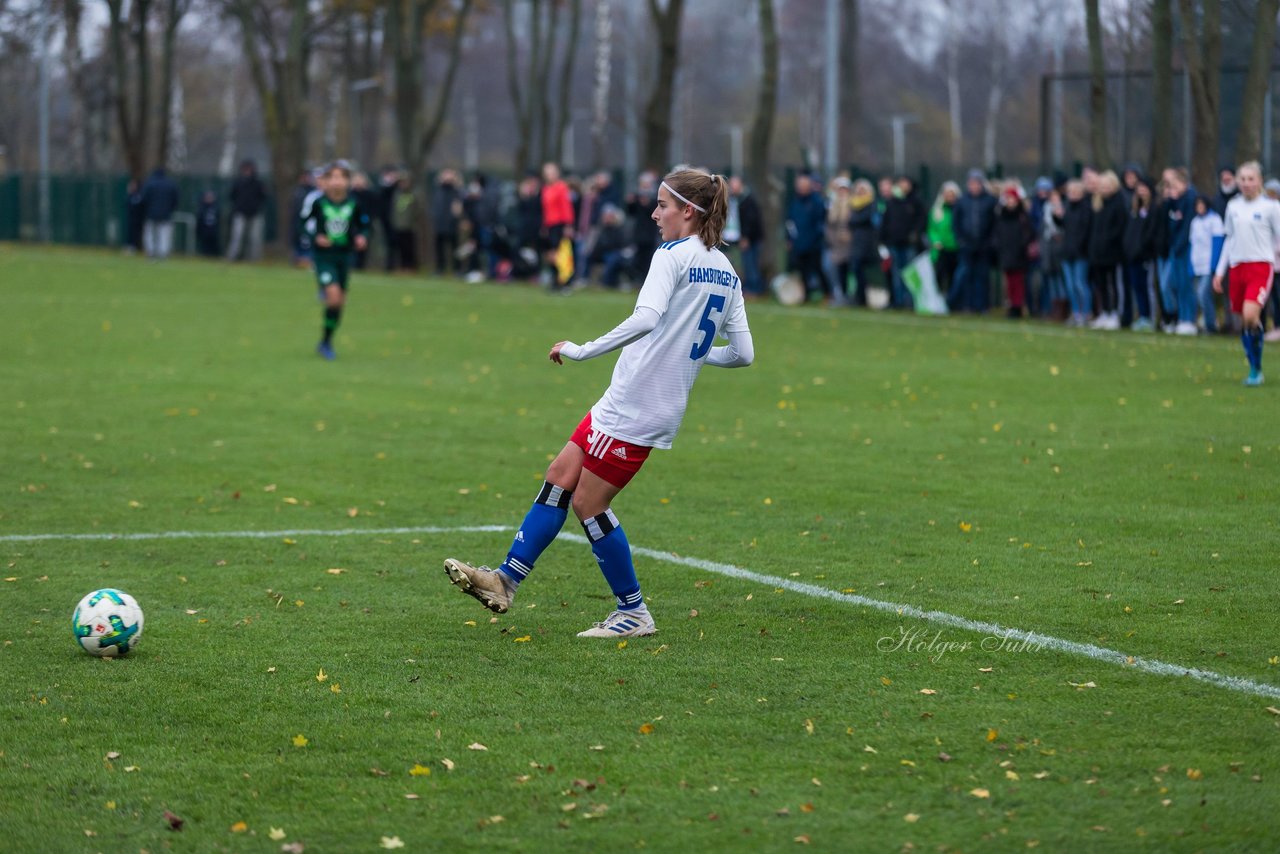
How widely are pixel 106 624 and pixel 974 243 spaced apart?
64.0ft

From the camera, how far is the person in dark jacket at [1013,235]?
23.8 m

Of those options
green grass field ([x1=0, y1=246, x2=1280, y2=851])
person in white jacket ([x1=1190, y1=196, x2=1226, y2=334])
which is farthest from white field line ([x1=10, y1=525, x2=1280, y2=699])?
person in white jacket ([x1=1190, y1=196, x2=1226, y2=334])

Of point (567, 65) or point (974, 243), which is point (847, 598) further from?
point (567, 65)

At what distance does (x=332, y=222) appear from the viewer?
61.2 ft

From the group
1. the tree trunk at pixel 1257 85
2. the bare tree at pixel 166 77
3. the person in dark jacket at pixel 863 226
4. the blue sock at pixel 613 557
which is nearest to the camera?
the blue sock at pixel 613 557

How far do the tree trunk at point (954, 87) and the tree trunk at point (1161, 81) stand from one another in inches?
2037

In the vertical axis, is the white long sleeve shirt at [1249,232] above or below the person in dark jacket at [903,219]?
below

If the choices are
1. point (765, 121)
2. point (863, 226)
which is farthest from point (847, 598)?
point (765, 121)

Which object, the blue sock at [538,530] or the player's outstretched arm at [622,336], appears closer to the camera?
the player's outstretched arm at [622,336]

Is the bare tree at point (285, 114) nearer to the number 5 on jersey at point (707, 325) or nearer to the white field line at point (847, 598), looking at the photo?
the white field line at point (847, 598)

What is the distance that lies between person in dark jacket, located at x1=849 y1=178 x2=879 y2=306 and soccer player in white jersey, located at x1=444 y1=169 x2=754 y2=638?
19557mm

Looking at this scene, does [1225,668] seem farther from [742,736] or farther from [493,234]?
[493,234]

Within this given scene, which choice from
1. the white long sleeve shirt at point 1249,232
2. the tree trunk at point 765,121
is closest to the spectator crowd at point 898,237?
the tree trunk at point 765,121

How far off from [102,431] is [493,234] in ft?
68.8
